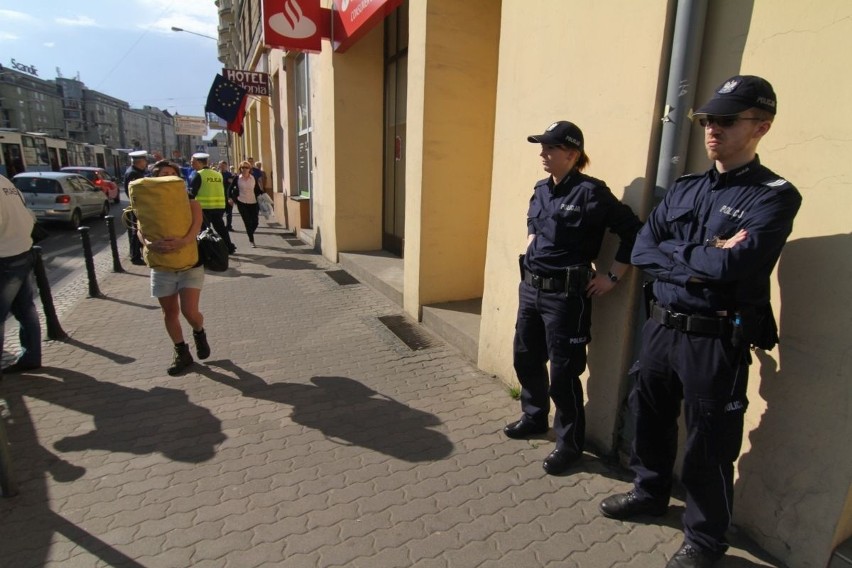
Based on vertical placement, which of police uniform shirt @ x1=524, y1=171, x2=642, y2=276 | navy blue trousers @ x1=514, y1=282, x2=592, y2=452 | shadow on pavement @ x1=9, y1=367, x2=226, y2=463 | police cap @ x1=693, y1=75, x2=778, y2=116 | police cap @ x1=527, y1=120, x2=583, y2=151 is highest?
police cap @ x1=693, y1=75, x2=778, y2=116

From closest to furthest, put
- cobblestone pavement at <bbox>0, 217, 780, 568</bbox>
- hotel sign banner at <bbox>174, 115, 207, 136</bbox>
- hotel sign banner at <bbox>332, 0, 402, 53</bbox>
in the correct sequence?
1. cobblestone pavement at <bbox>0, 217, 780, 568</bbox>
2. hotel sign banner at <bbox>332, 0, 402, 53</bbox>
3. hotel sign banner at <bbox>174, 115, 207, 136</bbox>

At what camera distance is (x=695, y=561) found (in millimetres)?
2148

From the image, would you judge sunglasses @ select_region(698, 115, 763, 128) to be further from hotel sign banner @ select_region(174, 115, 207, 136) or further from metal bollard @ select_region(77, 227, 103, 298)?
hotel sign banner @ select_region(174, 115, 207, 136)

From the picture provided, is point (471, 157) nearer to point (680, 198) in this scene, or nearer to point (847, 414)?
point (680, 198)

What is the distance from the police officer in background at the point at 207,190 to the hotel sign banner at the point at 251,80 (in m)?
6.95

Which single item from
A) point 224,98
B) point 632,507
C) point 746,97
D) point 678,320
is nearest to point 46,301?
point 632,507

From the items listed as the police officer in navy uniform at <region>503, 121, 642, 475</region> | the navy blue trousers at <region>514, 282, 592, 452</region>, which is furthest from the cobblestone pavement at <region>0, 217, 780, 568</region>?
the police officer in navy uniform at <region>503, 121, 642, 475</region>

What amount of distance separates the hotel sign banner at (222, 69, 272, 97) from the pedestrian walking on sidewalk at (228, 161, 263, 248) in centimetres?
501

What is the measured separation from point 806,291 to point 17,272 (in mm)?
5370

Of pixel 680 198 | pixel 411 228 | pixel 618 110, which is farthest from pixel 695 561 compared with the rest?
pixel 411 228

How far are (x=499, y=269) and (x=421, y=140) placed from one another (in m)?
1.99

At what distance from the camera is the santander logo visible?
8117mm

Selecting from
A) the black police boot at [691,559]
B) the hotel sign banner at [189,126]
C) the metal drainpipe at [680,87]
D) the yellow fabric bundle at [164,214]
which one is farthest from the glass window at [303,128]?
the hotel sign banner at [189,126]

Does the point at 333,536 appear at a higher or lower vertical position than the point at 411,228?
lower
